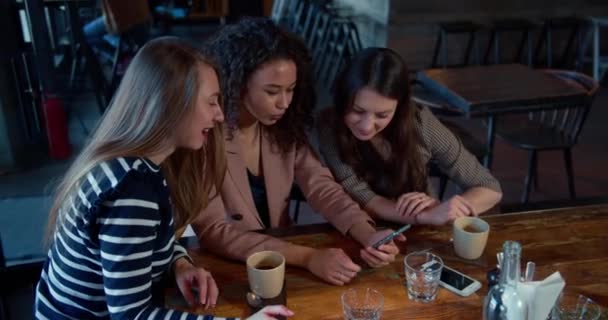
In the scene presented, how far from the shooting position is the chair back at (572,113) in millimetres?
2943

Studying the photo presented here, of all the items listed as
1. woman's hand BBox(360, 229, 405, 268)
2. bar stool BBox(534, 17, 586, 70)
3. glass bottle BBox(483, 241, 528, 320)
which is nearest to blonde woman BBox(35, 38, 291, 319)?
woman's hand BBox(360, 229, 405, 268)

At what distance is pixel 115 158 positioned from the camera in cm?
114

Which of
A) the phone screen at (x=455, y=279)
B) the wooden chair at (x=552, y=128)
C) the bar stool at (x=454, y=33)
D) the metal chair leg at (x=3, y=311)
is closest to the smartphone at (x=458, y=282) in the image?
the phone screen at (x=455, y=279)

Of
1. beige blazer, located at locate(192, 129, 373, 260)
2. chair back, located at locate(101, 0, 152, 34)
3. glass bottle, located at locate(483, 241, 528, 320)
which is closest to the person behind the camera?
glass bottle, located at locate(483, 241, 528, 320)

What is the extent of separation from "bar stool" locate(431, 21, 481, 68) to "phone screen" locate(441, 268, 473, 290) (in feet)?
14.8

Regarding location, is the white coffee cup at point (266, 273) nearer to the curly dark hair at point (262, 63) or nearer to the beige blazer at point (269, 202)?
the beige blazer at point (269, 202)

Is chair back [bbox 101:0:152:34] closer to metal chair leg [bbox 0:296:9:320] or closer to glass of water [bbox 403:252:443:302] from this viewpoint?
metal chair leg [bbox 0:296:9:320]

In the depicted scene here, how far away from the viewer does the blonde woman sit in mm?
1098

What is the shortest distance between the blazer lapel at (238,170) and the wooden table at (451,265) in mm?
230

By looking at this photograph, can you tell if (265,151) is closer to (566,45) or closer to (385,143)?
(385,143)

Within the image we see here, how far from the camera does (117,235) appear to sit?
108 cm

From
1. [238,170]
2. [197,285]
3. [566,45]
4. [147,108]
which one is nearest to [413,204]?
[238,170]

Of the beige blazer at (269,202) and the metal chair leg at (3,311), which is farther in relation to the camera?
the metal chair leg at (3,311)

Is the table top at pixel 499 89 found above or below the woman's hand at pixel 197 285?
below
